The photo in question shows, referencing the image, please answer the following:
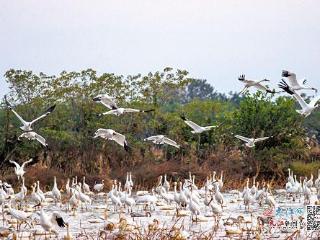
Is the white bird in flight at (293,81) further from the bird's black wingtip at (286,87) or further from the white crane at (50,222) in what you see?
the white crane at (50,222)

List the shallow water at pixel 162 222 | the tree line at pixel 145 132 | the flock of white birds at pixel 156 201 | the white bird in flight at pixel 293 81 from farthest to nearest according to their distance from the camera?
the tree line at pixel 145 132, the white bird in flight at pixel 293 81, the flock of white birds at pixel 156 201, the shallow water at pixel 162 222

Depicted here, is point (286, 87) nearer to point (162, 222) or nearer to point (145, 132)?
point (162, 222)

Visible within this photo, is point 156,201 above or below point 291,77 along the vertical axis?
below

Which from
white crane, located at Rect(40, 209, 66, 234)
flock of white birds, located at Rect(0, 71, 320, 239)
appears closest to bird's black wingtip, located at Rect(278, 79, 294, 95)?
flock of white birds, located at Rect(0, 71, 320, 239)

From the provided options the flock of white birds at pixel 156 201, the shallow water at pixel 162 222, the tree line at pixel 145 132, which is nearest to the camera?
the shallow water at pixel 162 222

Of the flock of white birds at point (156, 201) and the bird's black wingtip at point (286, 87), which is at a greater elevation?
the bird's black wingtip at point (286, 87)

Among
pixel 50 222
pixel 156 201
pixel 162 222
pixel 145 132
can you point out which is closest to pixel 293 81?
pixel 156 201

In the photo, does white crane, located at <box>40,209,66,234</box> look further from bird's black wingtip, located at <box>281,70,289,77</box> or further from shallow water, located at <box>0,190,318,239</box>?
bird's black wingtip, located at <box>281,70,289,77</box>

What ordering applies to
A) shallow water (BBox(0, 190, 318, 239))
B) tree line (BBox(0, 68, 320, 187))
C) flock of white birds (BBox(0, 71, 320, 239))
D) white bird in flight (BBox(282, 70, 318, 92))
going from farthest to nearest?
1. tree line (BBox(0, 68, 320, 187))
2. white bird in flight (BBox(282, 70, 318, 92))
3. flock of white birds (BBox(0, 71, 320, 239))
4. shallow water (BBox(0, 190, 318, 239))

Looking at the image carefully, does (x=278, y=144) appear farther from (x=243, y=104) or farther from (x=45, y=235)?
(x=45, y=235)

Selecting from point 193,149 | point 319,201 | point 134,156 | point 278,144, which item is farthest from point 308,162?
point 319,201

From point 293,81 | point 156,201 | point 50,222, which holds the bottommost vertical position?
point 50,222

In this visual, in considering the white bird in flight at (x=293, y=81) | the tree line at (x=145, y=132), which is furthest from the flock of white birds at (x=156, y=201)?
the tree line at (x=145, y=132)

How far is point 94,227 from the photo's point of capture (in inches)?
551
